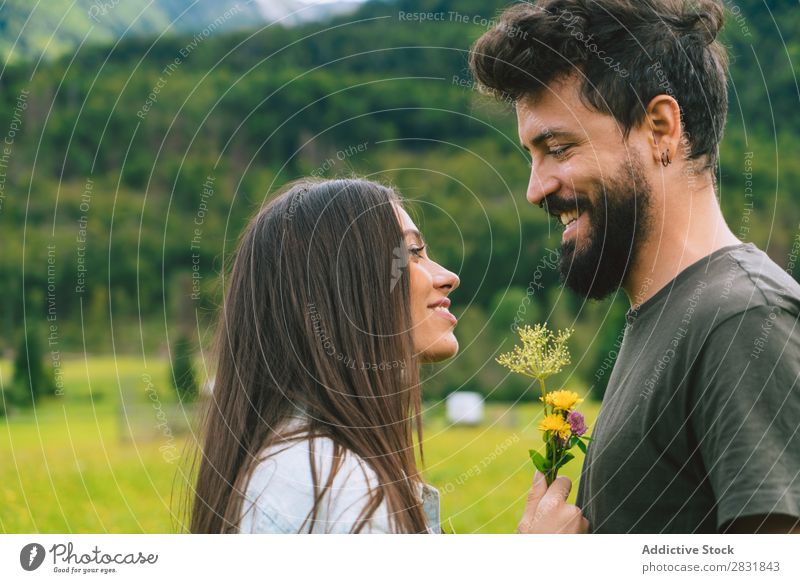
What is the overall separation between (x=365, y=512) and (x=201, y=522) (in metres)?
0.61

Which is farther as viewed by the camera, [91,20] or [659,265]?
[91,20]

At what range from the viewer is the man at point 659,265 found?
2.10 metres

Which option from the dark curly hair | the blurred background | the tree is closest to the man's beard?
the dark curly hair

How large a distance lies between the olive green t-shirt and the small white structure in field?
15623 millimetres

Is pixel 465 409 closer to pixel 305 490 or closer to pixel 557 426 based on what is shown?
pixel 557 426

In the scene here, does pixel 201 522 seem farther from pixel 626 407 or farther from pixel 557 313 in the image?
pixel 557 313

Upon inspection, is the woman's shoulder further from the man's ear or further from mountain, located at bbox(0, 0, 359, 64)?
mountain, located at bbox(0, 0, 359, 64)

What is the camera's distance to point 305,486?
2.35 meters

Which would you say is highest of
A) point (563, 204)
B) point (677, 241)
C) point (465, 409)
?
point (465, 409)

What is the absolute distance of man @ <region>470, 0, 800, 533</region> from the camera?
2.10m

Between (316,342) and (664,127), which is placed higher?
(664,127)

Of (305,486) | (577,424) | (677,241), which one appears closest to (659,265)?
(677,241)

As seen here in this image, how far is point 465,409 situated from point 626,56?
53.4ft

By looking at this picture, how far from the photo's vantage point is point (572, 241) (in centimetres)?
284
